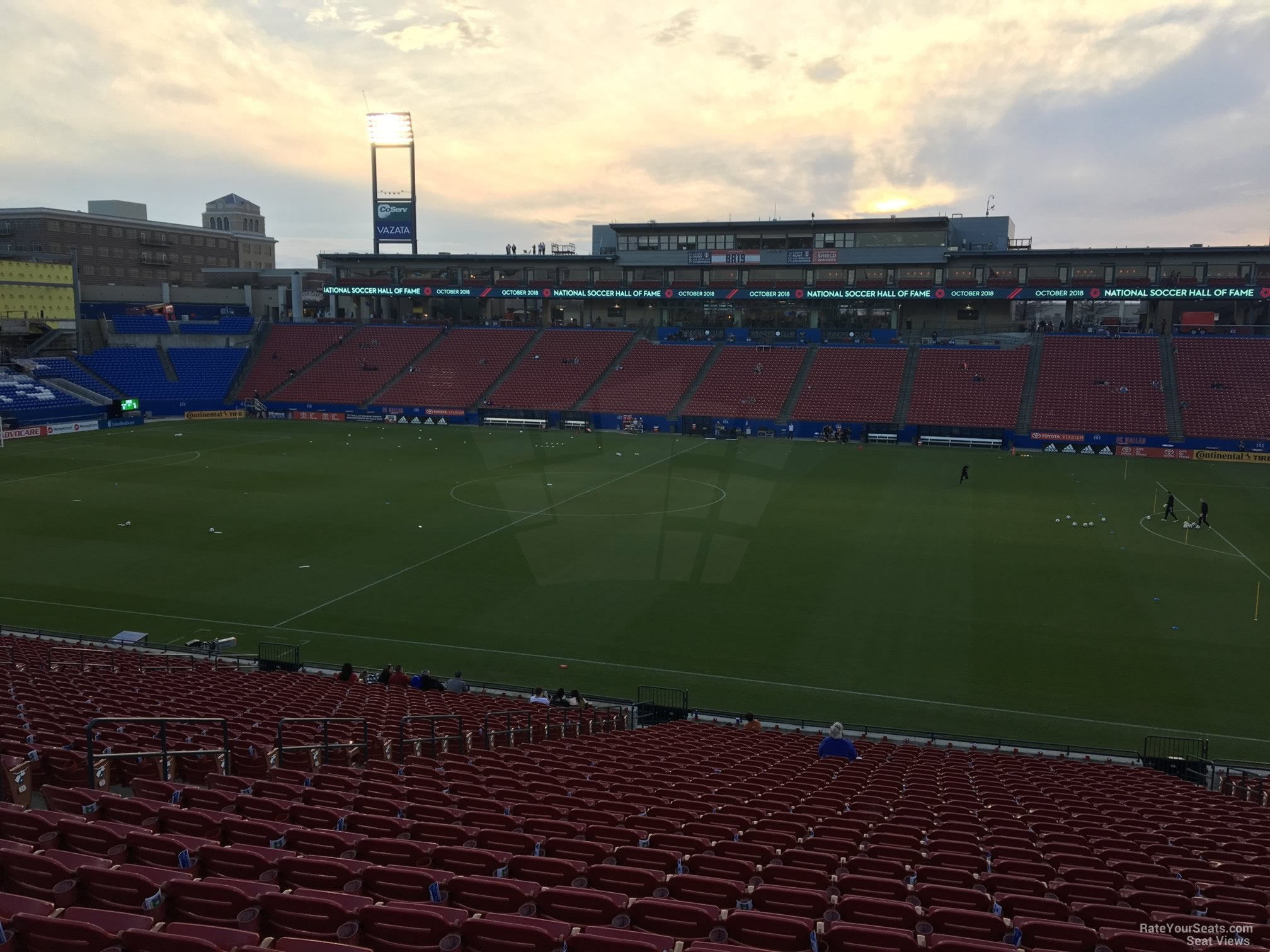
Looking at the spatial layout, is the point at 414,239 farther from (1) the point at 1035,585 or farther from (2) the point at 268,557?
(1) the point at 1035,585

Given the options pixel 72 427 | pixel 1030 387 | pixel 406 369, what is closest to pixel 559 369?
pixel 406 369

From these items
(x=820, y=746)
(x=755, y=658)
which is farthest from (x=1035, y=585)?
(x=820, y=746)

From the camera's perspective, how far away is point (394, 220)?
84000 mm

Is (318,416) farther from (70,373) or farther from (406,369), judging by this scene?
(70,373)

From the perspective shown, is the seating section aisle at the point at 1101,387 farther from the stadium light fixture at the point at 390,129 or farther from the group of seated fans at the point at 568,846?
the stadium light fixture at the point at 390,129

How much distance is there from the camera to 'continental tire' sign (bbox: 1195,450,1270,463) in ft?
184

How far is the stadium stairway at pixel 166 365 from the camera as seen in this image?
77.6 m

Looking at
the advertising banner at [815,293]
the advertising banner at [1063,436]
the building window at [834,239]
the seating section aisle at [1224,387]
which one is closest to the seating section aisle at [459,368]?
the advertising banner at [815,293]

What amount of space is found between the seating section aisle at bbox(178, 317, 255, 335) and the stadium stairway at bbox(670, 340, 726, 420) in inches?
1854

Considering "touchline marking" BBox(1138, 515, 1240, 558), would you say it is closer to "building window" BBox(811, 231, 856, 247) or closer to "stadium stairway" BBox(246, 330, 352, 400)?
"building window" BBox(811, 231, 856, 247)

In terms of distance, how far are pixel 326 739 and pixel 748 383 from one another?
63749 millimetres

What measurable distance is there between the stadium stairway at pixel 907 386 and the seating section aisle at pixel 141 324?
223 ft

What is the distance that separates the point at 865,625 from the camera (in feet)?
80.9

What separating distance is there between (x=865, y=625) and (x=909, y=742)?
24.0ft
